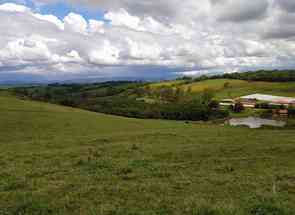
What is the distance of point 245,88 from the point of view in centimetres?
15738

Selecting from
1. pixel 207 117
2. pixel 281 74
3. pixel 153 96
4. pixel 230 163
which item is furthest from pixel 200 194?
pixel 281 74

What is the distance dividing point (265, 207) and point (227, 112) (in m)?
105

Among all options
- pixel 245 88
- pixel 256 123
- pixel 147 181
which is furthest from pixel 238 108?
pixel 147 181

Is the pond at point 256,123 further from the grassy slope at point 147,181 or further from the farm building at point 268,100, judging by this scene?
the grassy slope at point 147,181

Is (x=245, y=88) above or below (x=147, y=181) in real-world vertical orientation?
above

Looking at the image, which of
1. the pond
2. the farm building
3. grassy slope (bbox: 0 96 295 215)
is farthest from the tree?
grassy slope (bbox: 0 96 295 215)

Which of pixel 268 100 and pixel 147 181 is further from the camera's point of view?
pixel 268 100

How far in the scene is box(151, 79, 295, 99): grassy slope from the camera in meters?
141

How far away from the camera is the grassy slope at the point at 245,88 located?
141413mm

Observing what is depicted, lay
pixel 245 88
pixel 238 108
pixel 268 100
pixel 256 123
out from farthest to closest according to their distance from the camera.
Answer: pixel 245 88, pixel 268 100, pixel 238 108, pixel 256 123

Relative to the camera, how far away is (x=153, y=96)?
489ft

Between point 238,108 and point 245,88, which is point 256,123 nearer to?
point 238,108

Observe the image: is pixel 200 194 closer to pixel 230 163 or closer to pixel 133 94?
pixel 230 163

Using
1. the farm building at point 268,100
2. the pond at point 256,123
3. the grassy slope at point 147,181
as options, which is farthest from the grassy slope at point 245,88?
the grassy slope at point 147,181
